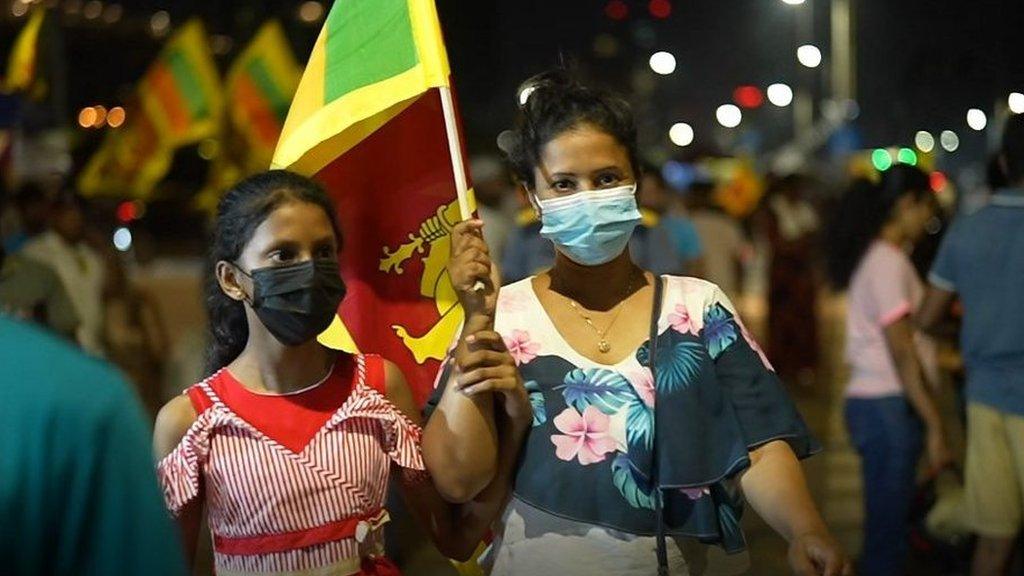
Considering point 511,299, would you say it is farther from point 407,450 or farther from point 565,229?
point 407,450

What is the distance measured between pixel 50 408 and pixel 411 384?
2.37 meters

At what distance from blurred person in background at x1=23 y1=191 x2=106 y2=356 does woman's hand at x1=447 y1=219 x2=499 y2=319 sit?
6313 mm

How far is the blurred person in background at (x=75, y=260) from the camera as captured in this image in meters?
9.46

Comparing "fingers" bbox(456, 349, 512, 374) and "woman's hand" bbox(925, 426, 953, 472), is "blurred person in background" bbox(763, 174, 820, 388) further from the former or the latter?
"fingers" bbox(456, 349, 512, 374)

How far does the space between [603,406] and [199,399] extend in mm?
799

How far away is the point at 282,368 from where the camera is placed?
337 centimetres

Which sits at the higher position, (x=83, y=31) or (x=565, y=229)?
(x=83, y=31)

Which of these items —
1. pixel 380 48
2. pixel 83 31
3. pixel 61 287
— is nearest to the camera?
pixel 380 48

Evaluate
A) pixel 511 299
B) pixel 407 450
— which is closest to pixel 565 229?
pixel 511 299

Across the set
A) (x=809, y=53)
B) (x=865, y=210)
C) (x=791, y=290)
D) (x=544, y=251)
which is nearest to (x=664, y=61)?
(x=791, y=290)

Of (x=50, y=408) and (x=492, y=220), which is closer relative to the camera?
(x=50, y=408)

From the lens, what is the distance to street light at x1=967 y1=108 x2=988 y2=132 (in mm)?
7527

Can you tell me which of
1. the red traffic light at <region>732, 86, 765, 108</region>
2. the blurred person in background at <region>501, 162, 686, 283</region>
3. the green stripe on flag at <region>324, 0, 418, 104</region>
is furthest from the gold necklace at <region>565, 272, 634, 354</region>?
the red traffic light at <region>732, 86, 765, 108</region>

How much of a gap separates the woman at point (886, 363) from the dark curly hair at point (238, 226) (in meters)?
3.67
